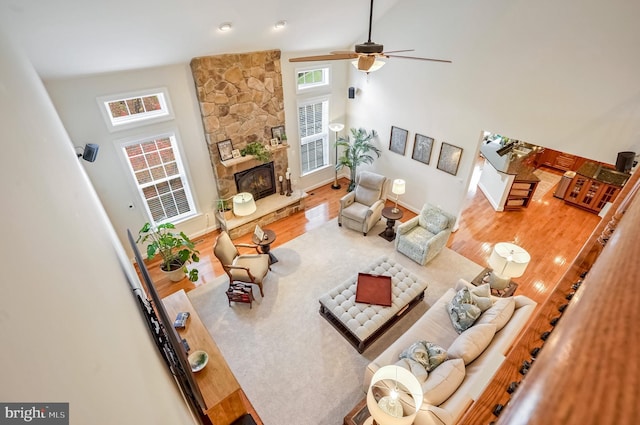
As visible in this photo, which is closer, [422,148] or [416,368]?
[416,368]

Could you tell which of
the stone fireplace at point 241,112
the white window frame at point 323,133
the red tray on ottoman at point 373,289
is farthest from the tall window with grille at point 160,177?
the red tray on ottoman at point 373,289

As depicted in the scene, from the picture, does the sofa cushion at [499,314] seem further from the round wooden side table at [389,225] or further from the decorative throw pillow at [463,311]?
the round wooden side table at [389,225]

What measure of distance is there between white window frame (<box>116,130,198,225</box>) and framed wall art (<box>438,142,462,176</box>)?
4.75m

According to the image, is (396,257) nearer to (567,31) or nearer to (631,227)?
(567,31)

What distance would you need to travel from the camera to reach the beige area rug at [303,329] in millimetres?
3785

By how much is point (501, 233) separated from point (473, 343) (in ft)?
12.9

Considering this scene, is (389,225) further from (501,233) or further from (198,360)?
(198,360)

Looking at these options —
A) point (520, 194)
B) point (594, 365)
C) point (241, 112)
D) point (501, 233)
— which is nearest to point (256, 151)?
point (241, 112)

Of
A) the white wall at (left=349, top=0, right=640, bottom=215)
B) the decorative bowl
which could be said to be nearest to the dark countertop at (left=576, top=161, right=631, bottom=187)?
the white wall at (left=349, top=0, right=640, bottom=215)

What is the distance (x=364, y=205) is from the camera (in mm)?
6574

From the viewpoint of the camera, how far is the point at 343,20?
5.64 meters

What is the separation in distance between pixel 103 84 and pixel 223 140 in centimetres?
195

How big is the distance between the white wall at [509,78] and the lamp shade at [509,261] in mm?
1752

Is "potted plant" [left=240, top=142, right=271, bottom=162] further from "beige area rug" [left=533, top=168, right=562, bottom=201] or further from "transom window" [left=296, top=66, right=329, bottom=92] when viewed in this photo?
"beige area rug" [left=533, top=168, right=562, bottom=201]
